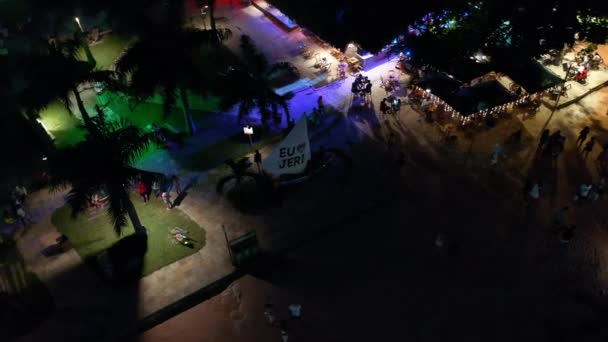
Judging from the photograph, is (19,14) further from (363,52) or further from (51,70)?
(363,52)

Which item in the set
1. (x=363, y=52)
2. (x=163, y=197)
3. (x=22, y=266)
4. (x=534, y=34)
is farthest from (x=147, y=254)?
(x=534, y=34)

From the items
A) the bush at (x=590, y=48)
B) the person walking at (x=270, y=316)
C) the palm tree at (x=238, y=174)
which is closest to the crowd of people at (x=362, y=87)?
the palm tree at (x=238, y=174)

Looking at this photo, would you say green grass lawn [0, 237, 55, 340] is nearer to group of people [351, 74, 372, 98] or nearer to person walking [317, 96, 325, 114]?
person walking [317, 96, 325, 114]

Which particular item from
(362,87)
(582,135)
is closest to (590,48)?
(582,135)

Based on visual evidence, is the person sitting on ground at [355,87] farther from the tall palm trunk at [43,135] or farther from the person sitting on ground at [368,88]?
the tall palm trunk at [43,135]

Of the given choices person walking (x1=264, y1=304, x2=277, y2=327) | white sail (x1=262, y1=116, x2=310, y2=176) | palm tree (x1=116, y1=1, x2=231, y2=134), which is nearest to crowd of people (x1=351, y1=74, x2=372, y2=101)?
palm tree (x1=116, y1=1, x2=231, y2=134)
